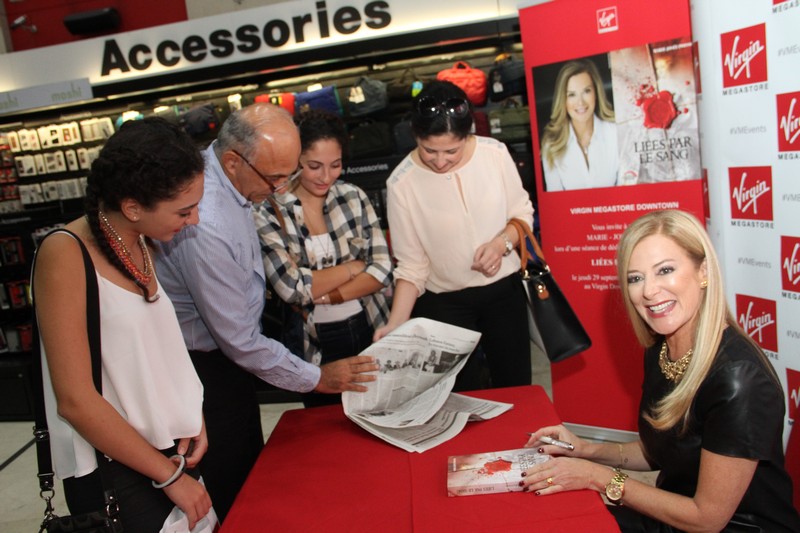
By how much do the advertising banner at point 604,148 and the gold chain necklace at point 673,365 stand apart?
154 cm

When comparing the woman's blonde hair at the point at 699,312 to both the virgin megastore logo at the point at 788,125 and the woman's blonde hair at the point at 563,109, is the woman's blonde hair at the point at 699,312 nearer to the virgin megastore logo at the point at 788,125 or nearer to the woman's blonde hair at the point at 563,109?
the virgin megastore logo at the point at 788,125

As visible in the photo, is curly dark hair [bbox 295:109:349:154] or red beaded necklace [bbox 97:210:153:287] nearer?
red beaded necklace [bbox 97:210:153:287]

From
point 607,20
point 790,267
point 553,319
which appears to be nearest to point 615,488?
point 553,319

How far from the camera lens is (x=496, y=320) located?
2.68 metres

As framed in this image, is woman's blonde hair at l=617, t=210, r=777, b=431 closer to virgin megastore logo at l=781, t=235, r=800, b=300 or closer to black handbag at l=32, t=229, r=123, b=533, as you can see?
virgin megastore logo at l=781, t=235, r=800, b=300

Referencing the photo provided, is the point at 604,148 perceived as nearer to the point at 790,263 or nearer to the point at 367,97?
the point at 790,263

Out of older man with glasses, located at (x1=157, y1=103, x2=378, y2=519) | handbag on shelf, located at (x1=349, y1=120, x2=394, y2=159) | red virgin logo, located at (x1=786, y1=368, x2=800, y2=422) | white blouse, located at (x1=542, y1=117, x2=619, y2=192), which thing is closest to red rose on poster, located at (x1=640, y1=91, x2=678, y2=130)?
white blouse, located at (x1=542, y1=117, x2=619, y2=192)

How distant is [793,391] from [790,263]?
51 centimetres

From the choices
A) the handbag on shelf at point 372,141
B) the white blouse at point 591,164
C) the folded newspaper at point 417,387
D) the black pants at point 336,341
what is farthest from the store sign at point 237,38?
the folded newspaper at point 417,387

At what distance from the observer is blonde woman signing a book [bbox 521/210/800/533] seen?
57.2 inches

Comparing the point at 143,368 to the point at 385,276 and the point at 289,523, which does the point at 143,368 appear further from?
the point at 385,276

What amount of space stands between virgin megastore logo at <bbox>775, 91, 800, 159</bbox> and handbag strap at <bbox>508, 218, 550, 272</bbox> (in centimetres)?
97

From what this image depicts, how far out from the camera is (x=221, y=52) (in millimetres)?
5086

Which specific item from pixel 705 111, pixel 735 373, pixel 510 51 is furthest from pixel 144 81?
pixel 735 373
